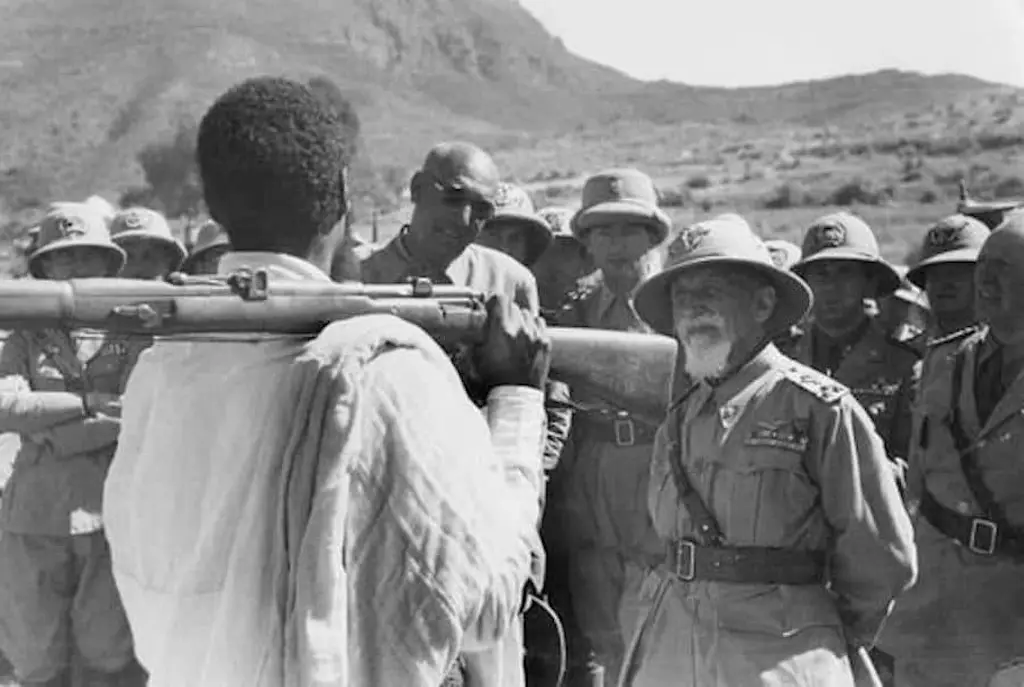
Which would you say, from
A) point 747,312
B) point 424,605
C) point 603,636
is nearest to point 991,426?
point 747,312

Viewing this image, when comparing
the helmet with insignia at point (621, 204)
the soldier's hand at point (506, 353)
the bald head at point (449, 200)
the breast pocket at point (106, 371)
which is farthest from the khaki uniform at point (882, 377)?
the soldier's hand at point (506, 353)

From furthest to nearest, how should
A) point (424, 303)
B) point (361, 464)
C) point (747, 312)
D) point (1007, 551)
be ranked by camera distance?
point (1007, 551)
point (747, 312)
point (424, 303)
point (361, 464)

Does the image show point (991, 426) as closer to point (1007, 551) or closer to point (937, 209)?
point (1007, 551)

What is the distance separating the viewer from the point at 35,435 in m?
7.50

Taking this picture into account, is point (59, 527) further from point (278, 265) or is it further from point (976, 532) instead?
point (278, 265)

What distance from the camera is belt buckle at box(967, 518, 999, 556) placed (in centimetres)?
634

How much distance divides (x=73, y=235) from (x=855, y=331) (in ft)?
11.6


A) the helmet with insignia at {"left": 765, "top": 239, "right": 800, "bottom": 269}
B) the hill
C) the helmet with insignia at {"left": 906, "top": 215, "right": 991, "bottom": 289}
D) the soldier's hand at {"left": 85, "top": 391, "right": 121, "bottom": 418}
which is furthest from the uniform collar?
the hill

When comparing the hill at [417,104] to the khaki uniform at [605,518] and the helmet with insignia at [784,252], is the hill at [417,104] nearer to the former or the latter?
the helmet with insignia at [784,252]

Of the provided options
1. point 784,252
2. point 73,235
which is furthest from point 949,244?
point 73,235

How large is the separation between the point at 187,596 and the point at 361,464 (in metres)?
0.44

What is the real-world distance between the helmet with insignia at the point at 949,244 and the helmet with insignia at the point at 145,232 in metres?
3.57

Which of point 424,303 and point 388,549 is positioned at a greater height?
point 424,303

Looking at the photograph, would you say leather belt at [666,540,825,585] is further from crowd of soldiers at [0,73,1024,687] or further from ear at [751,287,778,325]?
ear at [751,287,778,325]
